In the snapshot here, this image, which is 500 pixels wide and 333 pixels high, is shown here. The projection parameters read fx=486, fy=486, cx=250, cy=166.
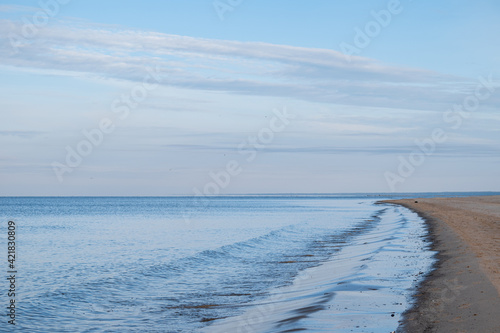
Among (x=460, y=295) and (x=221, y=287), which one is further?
(x=221, y=287)

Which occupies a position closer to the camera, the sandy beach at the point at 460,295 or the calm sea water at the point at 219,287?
the sandy beach at the point at 460,295

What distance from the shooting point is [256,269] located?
796 inches

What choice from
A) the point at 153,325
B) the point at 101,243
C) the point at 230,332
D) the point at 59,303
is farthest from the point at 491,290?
the point at 101,243

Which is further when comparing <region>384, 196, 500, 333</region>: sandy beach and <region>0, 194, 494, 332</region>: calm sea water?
<region>0, 194, 494, 332</region>: calm sea water

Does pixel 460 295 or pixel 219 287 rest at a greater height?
pixel 219 287

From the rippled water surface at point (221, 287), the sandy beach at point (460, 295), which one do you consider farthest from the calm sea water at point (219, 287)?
the sandy beach at point (460, 295)

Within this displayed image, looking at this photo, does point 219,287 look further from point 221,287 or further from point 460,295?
point 460,295

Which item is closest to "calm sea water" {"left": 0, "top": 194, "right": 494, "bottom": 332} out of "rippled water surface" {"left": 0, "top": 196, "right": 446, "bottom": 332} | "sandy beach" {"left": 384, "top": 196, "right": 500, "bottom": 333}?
"rippled water surface" {"left": 0, "top": 196, "right": 446, "bottom": 332}

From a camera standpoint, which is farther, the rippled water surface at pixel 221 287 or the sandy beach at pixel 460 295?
the rippled water surface at pixel 221 287

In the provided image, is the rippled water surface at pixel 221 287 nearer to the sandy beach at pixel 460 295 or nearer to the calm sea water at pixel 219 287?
the calm sea water at pixel 219 287

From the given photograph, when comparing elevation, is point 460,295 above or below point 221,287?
below

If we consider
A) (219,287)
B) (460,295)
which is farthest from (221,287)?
(460,295)

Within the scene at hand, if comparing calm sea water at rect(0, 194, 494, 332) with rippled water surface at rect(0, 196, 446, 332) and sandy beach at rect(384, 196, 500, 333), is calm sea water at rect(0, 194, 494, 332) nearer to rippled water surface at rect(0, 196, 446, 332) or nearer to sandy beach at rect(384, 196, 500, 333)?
rippled water surface at rect(0, 196, 446, 332)

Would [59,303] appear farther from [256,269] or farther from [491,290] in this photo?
[491,290]
